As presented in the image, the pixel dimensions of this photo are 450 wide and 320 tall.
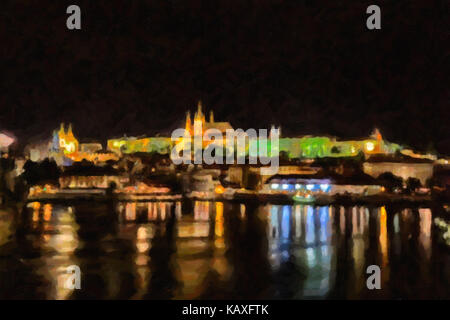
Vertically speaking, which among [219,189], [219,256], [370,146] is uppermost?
[370,146]

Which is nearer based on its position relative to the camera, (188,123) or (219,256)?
(219,256)

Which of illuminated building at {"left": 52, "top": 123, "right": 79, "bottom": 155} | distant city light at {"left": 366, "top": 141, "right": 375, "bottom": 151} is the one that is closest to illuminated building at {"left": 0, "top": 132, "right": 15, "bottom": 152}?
illuminated building at {"left": 52, "top": 123, "right": 79, "bottom": 155}

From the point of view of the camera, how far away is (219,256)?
4.76m

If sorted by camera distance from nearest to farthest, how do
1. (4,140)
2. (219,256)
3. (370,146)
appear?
(219,256) < (4,140) < (370,146)

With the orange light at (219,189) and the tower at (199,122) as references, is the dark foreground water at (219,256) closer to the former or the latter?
the orange light at (219,189)

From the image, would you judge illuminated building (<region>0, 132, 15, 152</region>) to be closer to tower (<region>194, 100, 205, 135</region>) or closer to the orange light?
the orange light

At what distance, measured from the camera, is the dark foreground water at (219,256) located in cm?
358

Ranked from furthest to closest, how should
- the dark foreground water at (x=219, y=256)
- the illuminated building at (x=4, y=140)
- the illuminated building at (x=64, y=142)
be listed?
the illuminated building at (x=64, y=142) < the illuminated building at (x=4, y=140) < the dark foreground water at (x=219, y=256)

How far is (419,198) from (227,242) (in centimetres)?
670

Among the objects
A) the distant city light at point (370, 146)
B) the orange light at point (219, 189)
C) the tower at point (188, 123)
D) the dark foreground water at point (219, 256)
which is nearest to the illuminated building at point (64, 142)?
the tower at point (188, 123)

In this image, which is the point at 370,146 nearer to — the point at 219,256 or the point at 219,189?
the point at 219,189

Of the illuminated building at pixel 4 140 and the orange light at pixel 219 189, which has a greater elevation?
the illuminated building at pixel 4 140

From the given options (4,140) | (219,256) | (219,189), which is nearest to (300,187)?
(219,189)
